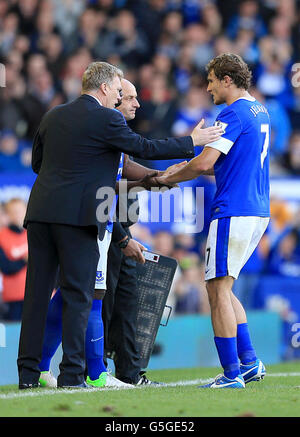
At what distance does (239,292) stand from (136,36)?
5.84 metres

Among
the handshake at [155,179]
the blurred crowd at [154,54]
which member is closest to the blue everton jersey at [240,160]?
the handshake at [155,179]

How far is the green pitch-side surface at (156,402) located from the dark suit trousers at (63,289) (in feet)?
0.77

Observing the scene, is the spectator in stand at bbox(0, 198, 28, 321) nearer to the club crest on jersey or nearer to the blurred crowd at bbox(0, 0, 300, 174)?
the blurred crowd at bbox(0, 0, 300, 174)

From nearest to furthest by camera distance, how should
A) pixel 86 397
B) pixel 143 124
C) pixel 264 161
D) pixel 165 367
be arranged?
pixel 86 397, pixel 264 161, pixel 165 367, pixel 143 124

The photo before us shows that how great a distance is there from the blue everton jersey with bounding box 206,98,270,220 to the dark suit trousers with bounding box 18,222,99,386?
910 millimetres

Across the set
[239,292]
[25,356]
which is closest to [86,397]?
[25,356]

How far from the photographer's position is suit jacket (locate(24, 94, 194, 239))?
566 centimetres

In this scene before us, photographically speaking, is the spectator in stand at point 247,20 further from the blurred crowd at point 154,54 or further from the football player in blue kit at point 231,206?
the football player in blue kit at point 231,206

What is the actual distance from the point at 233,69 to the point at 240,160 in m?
0.61

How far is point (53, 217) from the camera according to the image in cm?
564

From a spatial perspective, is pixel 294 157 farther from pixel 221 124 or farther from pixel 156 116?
pixel 221 124

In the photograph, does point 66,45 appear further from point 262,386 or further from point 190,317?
point 262,386

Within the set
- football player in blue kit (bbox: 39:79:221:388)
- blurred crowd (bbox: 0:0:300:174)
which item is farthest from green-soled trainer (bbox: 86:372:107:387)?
blurred crowd (bbox: 0:0:300:174)

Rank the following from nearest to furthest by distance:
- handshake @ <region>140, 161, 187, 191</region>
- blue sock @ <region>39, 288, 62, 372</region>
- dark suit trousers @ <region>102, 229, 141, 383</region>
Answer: blue sock @ <region>39, 288, 62, 372</region>
handshake @ <region>140, 161, 187, 191</region>
dark suit trousers @ <region>102, 229, 141, 383</region>
